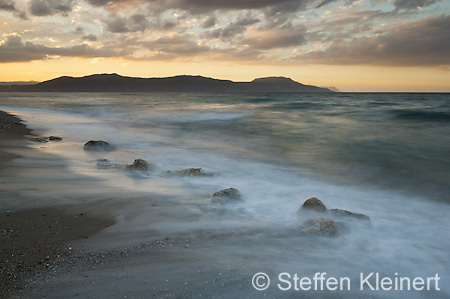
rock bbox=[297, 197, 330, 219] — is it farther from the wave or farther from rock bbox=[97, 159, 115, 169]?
the wave

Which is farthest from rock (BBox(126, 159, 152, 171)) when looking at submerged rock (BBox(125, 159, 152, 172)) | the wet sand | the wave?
the wave

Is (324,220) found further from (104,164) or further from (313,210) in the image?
(104,164)

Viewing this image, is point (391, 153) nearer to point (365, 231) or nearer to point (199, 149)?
point (199, 149)

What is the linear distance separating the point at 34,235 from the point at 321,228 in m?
2.93

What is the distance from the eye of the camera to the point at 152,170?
5977 mm

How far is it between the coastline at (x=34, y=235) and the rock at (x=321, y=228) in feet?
7.27

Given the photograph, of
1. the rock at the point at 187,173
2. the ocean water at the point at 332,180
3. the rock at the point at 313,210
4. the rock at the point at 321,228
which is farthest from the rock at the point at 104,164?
the rock at the point at 321,228

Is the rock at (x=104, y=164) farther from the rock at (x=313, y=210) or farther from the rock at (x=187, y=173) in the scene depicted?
the rock at (x=313, y=210)

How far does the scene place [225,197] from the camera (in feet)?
14.2

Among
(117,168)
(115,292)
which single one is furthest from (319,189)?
(115,292)

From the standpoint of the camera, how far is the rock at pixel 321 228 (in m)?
3.42

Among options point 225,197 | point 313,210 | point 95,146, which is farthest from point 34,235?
point 95,146

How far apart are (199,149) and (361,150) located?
16.5ft

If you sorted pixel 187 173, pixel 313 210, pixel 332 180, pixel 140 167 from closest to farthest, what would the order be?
pixel 313 210, pixel 187 173, pixel 140 167, pixel 332 180
